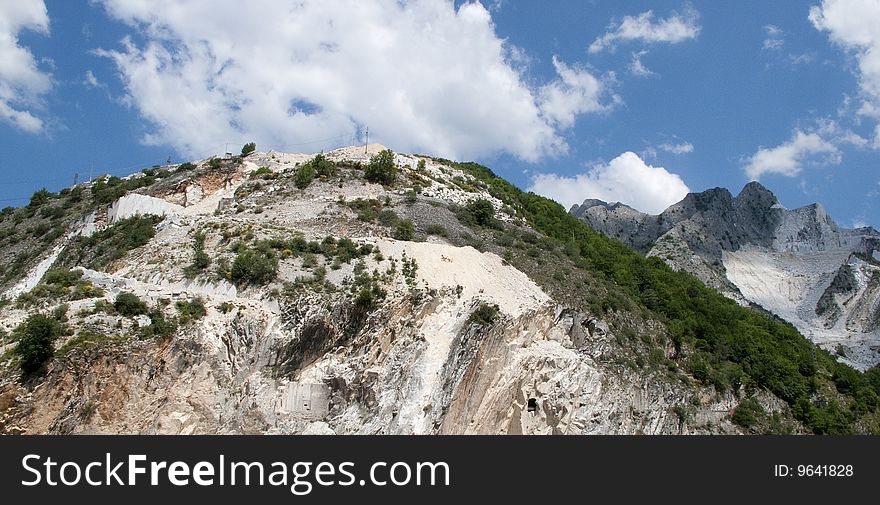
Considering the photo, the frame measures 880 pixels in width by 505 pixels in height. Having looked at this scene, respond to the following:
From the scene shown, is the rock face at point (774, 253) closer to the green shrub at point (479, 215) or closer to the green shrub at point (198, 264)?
the green shrub at point (479, 215)

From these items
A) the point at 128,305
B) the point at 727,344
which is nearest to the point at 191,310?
the point at 128,305

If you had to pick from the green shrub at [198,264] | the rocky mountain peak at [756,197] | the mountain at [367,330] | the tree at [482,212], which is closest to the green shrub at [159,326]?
the mountain at [367,330]

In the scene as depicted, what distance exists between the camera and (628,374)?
111 feet

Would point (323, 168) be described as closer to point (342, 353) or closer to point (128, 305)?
point (342, 353)

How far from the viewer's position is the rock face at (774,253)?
3265 inches

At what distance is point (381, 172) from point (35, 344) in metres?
27.2

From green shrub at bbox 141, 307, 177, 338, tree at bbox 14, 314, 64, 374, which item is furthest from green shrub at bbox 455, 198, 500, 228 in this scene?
tree at bbox 14, 314, 64, 374

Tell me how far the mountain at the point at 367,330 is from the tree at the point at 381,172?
152mm

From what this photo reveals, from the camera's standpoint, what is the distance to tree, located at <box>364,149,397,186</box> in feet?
157

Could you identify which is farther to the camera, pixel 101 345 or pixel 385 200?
pixel 385 200

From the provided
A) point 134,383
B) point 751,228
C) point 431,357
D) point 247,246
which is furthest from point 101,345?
point 751,228

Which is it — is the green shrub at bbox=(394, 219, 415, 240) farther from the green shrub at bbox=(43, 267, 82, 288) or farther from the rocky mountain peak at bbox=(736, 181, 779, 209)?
the rocky mountain peak at bbox=(736, 181, 779, 209)
